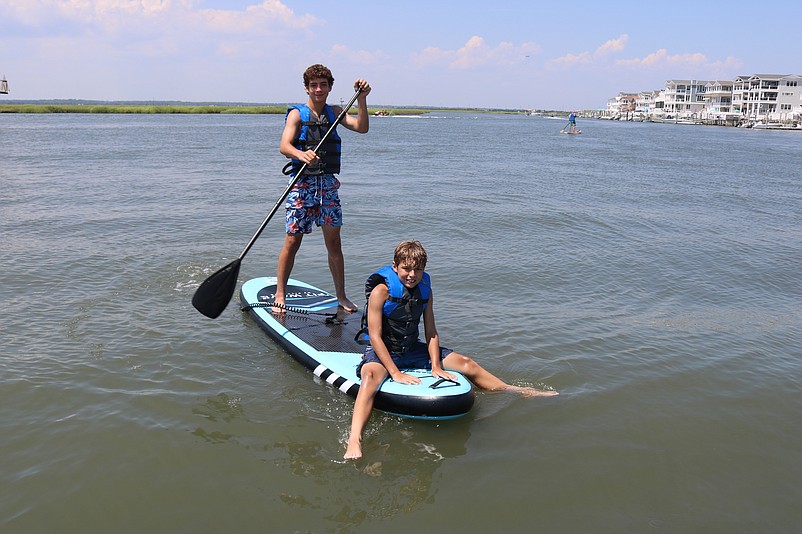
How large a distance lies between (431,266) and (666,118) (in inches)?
5092

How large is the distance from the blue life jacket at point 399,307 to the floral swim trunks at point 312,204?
64.7 inches

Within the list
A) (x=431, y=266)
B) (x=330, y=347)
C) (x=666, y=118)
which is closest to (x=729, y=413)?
(x=330, y=347)

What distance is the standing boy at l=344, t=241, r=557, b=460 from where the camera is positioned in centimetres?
530

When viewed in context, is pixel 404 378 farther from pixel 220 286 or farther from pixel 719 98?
pixel 719 98

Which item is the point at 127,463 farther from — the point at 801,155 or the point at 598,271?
the point at 801,155

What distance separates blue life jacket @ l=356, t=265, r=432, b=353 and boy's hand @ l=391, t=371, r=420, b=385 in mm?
326

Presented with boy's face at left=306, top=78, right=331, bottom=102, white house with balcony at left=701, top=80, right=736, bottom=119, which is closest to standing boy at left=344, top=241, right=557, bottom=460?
boy's face at left=306, top=78, right=331, bottom=102

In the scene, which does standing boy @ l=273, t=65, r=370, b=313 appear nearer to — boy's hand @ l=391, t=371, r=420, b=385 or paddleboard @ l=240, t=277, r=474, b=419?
paddleboard @ l=240, t=277, r=474, b=419

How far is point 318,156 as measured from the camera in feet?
22.1

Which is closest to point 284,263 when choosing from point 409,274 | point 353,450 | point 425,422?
point 409,274

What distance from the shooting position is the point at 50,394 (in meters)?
5.61

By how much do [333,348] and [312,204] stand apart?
65.7 inches

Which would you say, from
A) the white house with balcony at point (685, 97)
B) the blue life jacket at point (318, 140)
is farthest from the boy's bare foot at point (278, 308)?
the white house with balcony at point (685, 97)

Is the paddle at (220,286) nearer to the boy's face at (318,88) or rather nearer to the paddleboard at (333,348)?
the boy's face at (318,88)
